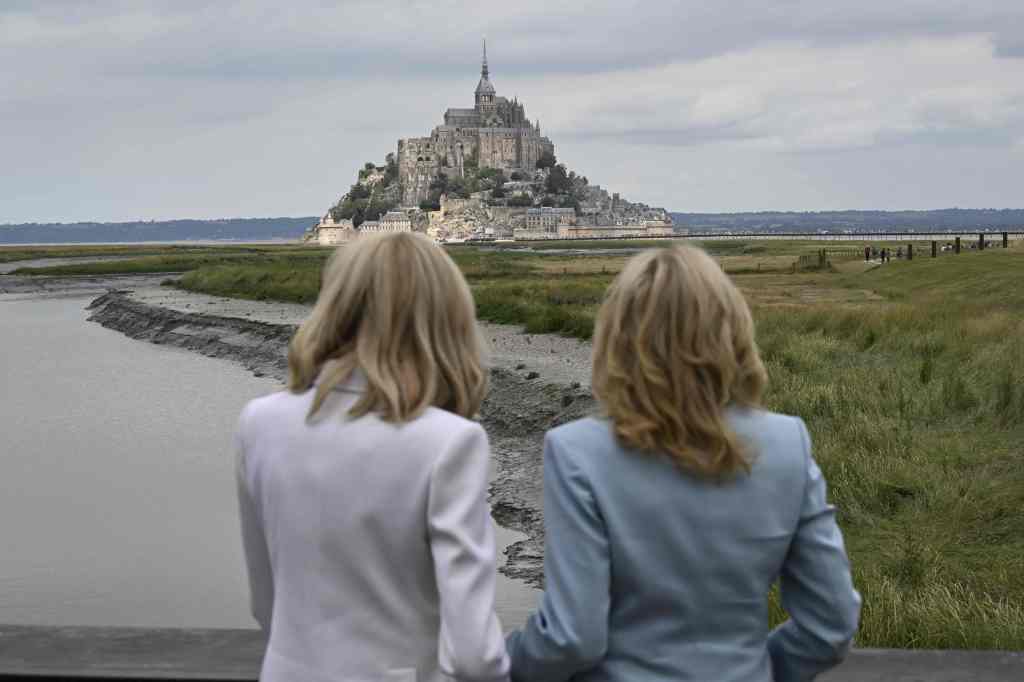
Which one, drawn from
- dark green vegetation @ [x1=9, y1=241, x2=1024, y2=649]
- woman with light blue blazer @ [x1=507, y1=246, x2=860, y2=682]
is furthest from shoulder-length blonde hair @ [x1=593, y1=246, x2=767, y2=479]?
dark green vegetation @ [x1=9, y1=241, x2=1024, y2=649]

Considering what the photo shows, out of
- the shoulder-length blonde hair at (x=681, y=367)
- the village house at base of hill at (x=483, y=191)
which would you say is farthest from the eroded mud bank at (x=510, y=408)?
the village house at base of hill at (x=483, y=191)

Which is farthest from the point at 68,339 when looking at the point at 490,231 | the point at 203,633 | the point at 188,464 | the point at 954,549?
the point at 490,231

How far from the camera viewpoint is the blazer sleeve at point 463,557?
2.15 metres

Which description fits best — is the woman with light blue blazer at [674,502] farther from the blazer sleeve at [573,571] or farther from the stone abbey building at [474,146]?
the stone abbey building at [474,146]

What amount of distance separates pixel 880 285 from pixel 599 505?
2999cm

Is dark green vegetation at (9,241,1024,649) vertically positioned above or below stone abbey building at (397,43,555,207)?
below

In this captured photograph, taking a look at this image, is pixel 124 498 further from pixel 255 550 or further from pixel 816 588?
pixel 816 588

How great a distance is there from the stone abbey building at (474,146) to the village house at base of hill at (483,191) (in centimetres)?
13

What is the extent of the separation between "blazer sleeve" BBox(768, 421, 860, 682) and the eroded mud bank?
6496mm

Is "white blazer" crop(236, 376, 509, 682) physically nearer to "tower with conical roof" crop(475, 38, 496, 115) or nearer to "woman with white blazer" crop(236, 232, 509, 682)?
"woman with white blazer" crop(236, 232, 509, 682)

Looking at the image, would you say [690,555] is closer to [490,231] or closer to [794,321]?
[794,321]

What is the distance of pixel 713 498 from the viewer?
2.21 m

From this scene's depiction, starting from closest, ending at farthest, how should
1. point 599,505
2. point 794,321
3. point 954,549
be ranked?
point 599,505 → point 954,549 → point 794,321

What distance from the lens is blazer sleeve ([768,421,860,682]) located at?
2.26 metres
